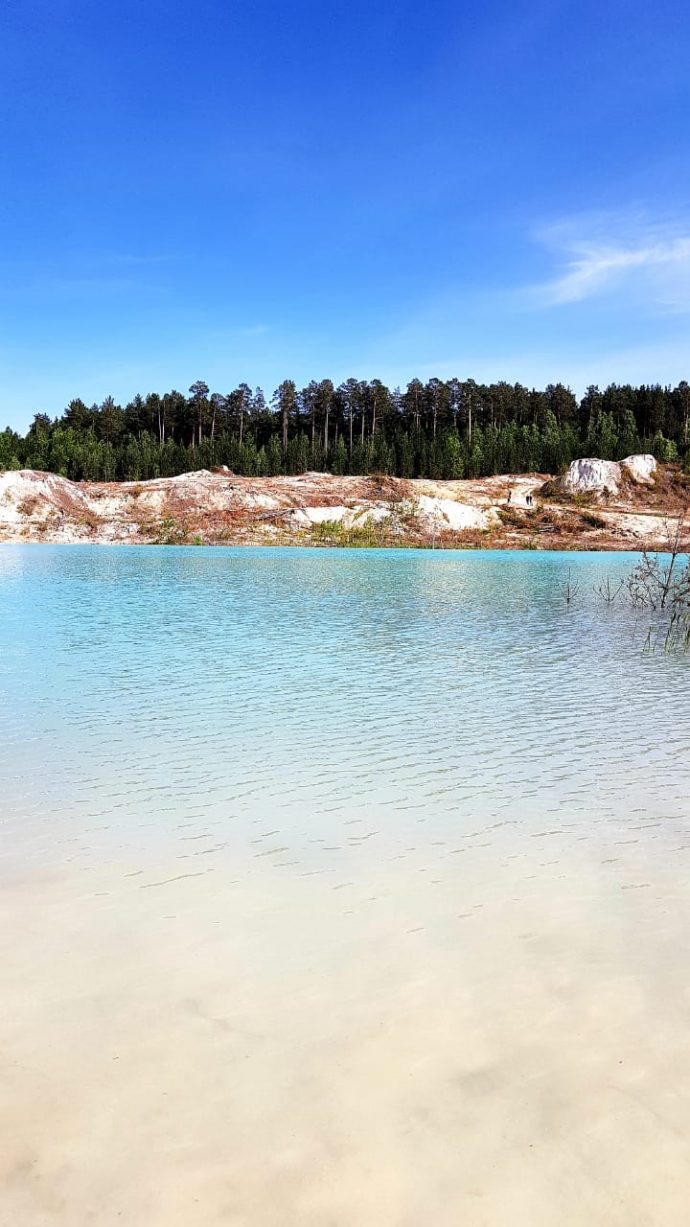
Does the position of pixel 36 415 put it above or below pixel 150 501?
above

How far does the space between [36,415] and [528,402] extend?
72.4 meters

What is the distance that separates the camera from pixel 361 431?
348ft

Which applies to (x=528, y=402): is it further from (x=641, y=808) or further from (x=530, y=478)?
(x=641, y=808)

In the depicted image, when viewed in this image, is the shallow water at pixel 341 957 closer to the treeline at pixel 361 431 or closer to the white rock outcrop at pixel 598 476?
the white rock outcrop at pixel 598 476

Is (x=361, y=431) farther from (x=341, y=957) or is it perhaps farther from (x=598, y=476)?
(x=341, y=957)

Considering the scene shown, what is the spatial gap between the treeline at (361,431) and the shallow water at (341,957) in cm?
7806

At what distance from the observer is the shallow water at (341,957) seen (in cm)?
276

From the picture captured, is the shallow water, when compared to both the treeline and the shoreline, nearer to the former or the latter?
the shoreline

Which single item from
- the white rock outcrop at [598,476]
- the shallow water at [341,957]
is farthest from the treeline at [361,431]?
the shallow water at [341,957]

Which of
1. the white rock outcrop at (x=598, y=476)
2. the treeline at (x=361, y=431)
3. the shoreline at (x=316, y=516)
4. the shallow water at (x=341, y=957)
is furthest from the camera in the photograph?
the treeline at (x=361, y=431)

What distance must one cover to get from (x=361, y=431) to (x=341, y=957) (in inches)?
4140

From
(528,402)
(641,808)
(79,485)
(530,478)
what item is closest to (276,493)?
(79,485)

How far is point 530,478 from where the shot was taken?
82.4m

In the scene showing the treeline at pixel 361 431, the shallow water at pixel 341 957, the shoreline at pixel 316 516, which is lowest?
the shallow water at pixel 341 957
